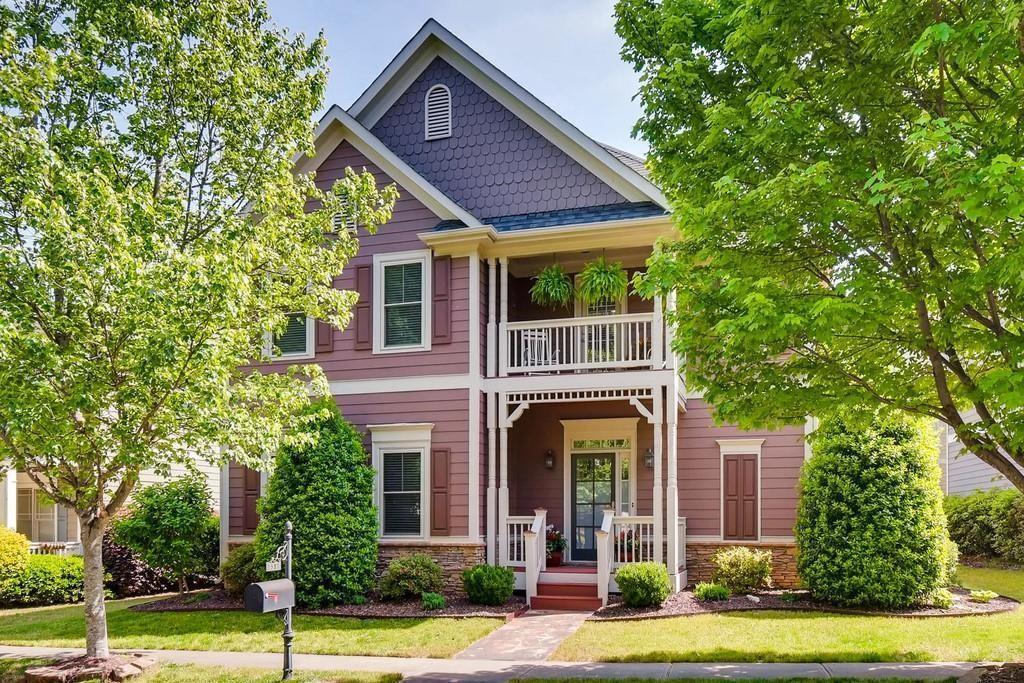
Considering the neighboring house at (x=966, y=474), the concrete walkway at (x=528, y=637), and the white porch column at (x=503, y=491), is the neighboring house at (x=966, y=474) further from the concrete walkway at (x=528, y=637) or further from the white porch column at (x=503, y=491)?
the concrete walkway at (x=528, y=637)

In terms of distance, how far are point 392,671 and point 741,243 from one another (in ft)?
19.0

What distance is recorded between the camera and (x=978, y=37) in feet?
20.8

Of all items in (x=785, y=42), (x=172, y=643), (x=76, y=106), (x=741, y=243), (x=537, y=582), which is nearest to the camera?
(x=785, y=42)

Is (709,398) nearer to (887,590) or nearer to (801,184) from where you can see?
(801,184)

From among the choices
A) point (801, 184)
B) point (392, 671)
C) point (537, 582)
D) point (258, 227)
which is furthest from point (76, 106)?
point (537, 582)

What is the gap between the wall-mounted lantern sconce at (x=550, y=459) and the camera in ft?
52.4

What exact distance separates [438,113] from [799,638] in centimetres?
1103

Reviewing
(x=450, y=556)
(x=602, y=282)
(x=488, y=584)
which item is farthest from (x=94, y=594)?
(x=602, y=282)

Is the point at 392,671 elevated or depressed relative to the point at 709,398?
depressed

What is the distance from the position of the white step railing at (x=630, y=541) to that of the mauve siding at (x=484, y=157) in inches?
212

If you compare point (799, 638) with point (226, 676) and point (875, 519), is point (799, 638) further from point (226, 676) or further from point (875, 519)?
point (226, 676)

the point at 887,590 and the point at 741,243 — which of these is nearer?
the point at 741,243

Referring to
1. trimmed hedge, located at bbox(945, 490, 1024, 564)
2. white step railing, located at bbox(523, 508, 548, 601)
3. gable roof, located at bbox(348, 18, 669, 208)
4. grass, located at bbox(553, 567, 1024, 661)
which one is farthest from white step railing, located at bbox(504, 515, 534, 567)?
trimmed hedge, located at bbox(945, 490, 1024, 564)

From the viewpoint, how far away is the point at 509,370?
1444 cm
